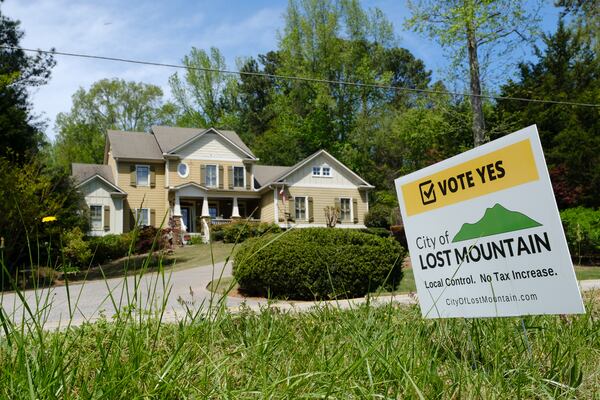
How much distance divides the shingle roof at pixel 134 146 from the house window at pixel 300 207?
8355 mm

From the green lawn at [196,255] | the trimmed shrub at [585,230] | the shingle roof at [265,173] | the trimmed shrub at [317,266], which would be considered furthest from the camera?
the shingle roof at [265,173]

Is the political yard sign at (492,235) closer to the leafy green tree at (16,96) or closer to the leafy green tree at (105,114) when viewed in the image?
the leafy green tree at (16,96)

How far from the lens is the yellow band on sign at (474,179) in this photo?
2.57 meters

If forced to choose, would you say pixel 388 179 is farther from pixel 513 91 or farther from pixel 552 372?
pixel 552 372

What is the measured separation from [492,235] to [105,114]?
5025 cm

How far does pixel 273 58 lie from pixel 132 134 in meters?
21.3

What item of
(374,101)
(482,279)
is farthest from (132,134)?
(482,279)

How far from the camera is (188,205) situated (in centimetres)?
3397

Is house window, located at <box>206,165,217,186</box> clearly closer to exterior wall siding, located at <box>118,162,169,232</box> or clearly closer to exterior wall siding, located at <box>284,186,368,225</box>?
exterior wall siding, located at <box>118,162,169,232</box>

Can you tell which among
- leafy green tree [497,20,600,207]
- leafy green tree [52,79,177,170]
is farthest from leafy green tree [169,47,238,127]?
leafy green tree [497,20,600,207]

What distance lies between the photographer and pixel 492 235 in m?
2.67

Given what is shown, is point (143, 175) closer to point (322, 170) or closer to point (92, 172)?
point (92, 172)

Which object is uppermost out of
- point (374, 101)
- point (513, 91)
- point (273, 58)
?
point (273, 58)


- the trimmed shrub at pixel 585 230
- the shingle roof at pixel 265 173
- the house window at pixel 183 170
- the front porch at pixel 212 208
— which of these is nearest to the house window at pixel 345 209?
the shingle roof at pixel 265 173
